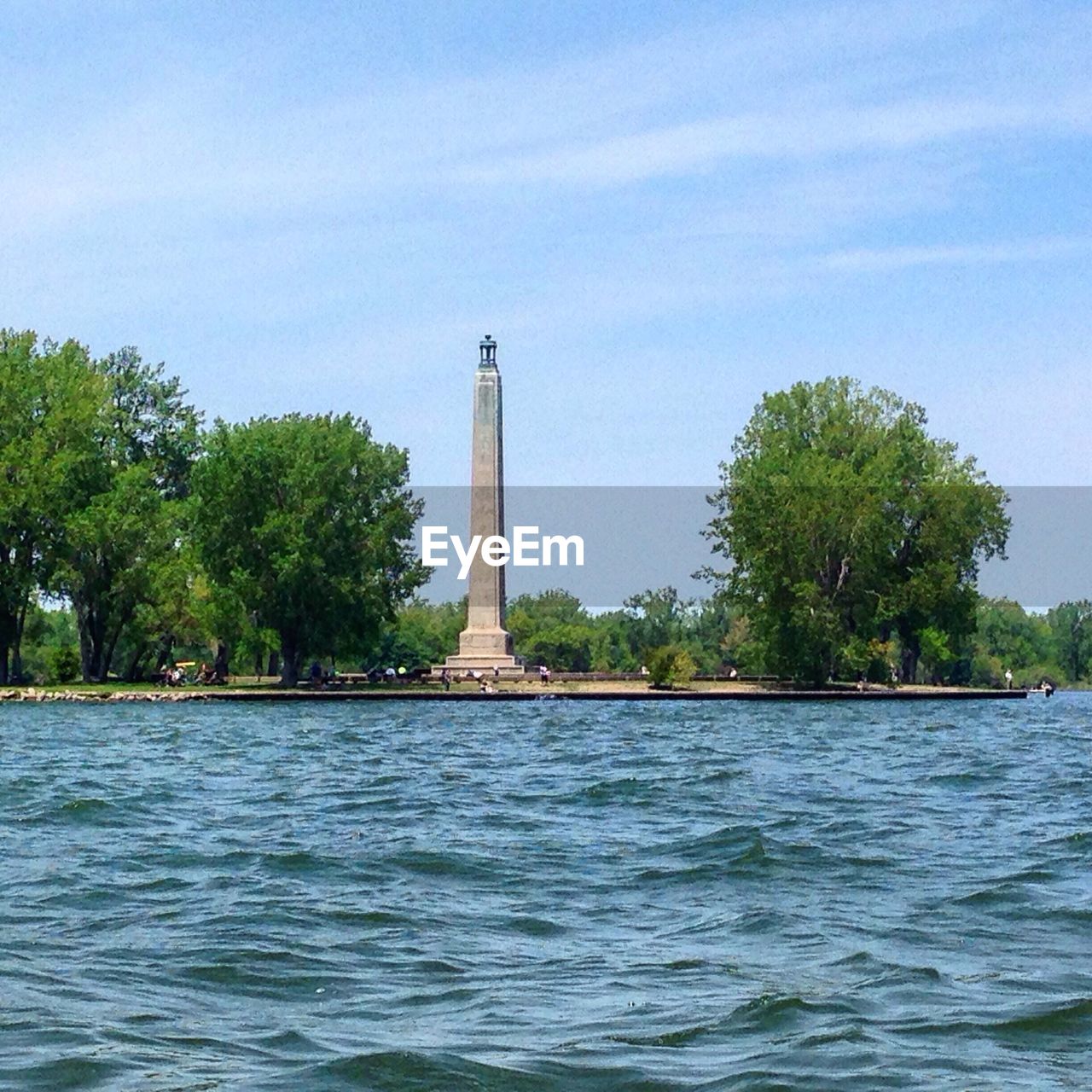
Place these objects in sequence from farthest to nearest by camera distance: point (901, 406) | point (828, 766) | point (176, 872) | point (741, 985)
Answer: point (901, 406) → point (828, 766) → point (176, 872) → point (741, 985)

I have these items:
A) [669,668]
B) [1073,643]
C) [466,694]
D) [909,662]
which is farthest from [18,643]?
[1073,643]

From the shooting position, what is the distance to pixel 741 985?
10.5m

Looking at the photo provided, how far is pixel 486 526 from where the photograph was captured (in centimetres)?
7144

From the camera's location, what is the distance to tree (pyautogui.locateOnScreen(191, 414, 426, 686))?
66625mm

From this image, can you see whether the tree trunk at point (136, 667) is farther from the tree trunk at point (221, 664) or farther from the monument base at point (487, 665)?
the monument base at point (487, 665)

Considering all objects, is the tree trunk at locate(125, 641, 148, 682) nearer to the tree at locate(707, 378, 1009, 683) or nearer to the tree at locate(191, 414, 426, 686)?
the tree at locate(191, 414, 426, 686)

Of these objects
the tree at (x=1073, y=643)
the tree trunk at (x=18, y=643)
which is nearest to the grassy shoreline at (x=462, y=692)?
the tree trunk at (x=18, y=643)

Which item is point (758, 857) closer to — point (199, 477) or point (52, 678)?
point (199, 477)

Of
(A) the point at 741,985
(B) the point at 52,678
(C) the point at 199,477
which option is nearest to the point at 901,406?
(C) the point at 199,477

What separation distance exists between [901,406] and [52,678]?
3734 centimetres

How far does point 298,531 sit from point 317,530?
0.87 metres

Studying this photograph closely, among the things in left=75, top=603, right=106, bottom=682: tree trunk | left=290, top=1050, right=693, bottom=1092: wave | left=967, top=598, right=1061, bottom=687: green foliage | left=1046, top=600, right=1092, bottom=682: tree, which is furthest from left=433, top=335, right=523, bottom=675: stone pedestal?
left=1046, top=600, right=1092, bottom=682: tree

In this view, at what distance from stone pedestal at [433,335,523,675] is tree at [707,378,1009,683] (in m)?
9.72

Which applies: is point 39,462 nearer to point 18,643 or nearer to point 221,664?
point 18,643
